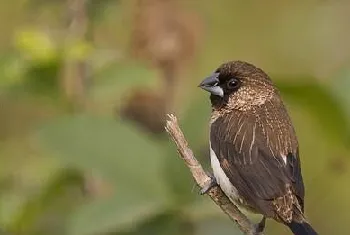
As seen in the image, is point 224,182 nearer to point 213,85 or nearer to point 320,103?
point 213,85

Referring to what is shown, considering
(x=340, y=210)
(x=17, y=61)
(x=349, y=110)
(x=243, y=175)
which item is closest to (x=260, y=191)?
A: (x=243, y=175)

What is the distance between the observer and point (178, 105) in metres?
7.52

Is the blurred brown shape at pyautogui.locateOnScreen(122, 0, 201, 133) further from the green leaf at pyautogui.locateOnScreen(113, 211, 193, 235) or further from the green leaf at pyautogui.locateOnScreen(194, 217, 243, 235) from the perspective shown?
the green leaf at pyautogui.locateOnScreen(113, 211, 193, 235)

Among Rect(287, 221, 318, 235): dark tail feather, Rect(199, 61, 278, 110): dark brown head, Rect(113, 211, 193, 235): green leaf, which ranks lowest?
Rect(113, 211, 193, 235): green leaf

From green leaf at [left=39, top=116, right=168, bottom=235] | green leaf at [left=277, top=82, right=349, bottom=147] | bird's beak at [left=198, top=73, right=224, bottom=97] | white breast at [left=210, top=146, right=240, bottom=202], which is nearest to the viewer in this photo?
white breast at [left=210, top=146, right=240, bottom=202]

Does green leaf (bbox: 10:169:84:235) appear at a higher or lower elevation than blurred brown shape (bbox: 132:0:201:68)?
lower

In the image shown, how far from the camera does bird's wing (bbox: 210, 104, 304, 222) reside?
5.36 metres

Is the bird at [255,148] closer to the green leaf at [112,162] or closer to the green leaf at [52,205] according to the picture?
the green leaf at [112,162]

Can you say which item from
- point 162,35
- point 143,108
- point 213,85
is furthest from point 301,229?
point 162,35

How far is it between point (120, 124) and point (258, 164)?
152cm

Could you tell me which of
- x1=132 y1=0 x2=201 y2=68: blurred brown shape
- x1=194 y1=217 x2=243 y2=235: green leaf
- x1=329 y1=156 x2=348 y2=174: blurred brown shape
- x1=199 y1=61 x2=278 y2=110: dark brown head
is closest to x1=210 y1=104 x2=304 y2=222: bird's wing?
x1=199 y1=61 x2=278 y2=110: dark brown head

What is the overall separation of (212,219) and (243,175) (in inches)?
57.3

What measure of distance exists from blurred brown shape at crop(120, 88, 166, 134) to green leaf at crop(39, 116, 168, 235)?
0.44 m

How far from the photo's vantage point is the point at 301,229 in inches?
208
